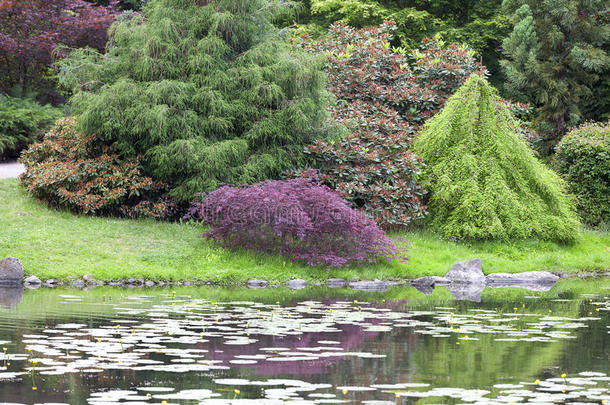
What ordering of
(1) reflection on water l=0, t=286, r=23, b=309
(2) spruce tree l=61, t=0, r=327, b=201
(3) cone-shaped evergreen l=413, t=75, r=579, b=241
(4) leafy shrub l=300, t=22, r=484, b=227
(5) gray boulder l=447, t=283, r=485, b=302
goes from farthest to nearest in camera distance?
(3) cone-shaped evergreen l=413, t=75, r=579, b=241 → (4) leafy shrub l=300, t=22, r=484, b=227 → (2) spruce tree l=61, t=0, r=327, b=201 → (5) gray boulder l=447, t=283, r=485, b=302 → (1) reflection on water l=0, t=286, r=23, b=309

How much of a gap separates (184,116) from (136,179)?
1.53 m

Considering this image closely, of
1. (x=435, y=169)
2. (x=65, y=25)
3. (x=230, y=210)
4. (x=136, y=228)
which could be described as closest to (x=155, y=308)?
(x=230, y=210)

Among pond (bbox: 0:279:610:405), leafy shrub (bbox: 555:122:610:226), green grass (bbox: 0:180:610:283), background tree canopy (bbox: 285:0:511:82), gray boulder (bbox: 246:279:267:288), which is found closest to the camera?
pond (bbox: 0:279:610:405)

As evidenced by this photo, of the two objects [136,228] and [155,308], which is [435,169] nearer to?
[136,228]

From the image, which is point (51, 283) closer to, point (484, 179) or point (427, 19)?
point (484, 179)

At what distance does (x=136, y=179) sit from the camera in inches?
640

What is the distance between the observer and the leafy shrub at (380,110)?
667 inches

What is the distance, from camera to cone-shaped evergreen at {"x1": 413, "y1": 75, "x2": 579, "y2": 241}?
56.2 feet

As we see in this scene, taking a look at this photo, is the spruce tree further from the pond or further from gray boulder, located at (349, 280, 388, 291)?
the pond

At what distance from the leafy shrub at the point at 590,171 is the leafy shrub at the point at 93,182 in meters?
9.69

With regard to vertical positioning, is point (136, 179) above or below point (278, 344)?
above

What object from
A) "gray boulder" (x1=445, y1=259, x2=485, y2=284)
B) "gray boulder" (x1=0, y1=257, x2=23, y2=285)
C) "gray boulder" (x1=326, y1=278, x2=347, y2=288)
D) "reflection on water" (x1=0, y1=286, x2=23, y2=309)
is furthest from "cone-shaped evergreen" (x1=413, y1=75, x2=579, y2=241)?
"reflection on water" (x1=0, y1=286, x2=23, y2=309)

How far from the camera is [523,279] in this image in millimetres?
15445

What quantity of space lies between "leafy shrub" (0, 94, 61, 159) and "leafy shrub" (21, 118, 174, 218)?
15.9ft
